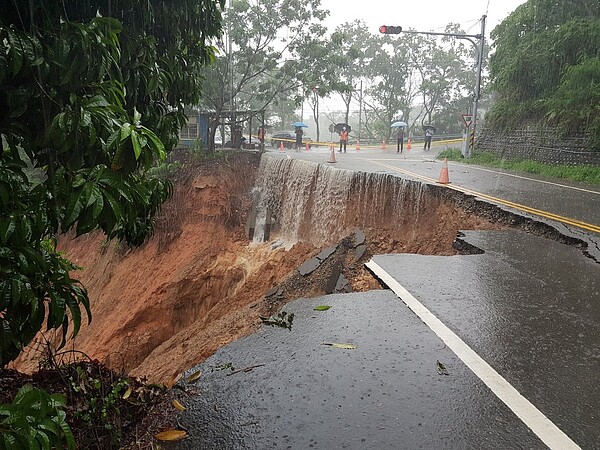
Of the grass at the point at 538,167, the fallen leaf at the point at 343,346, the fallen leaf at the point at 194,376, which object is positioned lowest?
the fallen leaf at the point at 194,376

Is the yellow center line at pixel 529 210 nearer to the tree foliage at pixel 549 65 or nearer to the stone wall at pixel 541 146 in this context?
the stone wall at pixel 541 146

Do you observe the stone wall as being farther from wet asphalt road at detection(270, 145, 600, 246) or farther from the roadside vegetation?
the roadside vegetation

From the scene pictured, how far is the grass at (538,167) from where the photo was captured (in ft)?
46.0

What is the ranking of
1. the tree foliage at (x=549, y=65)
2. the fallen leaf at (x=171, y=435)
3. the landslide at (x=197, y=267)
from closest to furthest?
the fallen leaf at (x=171, y=435), the landslide at (x=197, y=267), the tree foliage at (x=549, y=65)

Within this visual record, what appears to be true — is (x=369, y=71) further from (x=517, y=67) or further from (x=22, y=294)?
(x=22, y=294)

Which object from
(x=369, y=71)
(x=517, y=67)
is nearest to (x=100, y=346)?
(x=517, y=67)

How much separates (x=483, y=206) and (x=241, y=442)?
318 inches

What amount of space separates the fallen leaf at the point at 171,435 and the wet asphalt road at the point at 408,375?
0.20ft

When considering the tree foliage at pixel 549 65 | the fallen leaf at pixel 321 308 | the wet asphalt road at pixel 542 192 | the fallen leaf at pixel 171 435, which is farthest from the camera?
the tree foliage at pixel 549 65

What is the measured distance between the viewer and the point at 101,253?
17984 mm

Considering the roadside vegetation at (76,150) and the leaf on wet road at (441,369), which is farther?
the leaf on wet road at (441,369)

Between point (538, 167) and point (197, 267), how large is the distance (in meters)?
12.4

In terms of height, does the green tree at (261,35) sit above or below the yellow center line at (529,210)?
above

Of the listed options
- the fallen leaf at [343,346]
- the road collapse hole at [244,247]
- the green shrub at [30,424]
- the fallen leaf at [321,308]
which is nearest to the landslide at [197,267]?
the road collapse hole at [244,247]
